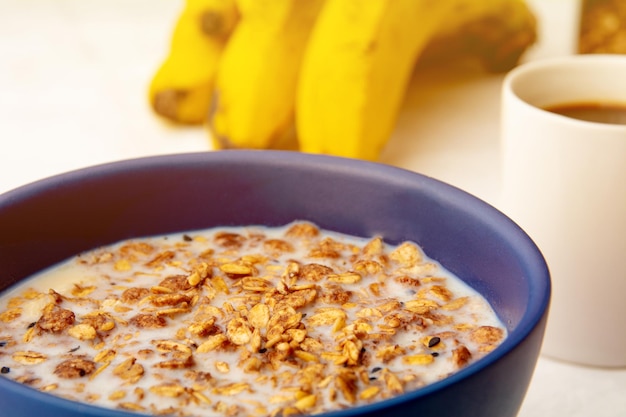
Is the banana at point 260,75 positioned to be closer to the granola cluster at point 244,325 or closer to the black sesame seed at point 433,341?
the granola cluster at point 244,325

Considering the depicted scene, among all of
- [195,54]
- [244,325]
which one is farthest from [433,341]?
[195,54]

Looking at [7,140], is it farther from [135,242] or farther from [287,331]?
[287,331]

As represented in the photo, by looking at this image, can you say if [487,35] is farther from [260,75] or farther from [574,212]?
[574,212]

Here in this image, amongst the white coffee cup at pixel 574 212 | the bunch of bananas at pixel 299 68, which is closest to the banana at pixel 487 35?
the bunch of bananas at pixel 299 68

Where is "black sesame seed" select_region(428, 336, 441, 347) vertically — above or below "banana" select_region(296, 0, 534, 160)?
below

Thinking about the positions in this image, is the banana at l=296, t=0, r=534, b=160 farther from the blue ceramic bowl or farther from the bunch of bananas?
the blue ceramic bowl

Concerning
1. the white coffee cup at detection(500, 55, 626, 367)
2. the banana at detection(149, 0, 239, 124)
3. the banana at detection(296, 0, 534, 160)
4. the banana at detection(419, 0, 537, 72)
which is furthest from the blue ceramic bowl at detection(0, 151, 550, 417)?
the banana at detection(419, 0, 537, 72)
